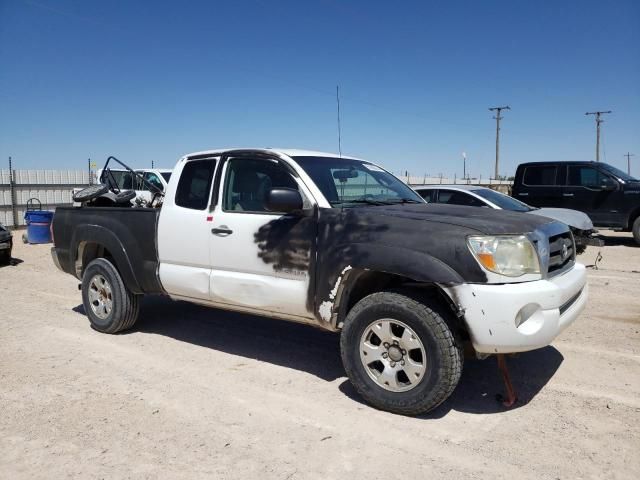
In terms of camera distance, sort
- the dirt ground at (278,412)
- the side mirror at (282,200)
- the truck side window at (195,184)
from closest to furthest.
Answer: the dirt ground at (278,412)
the side mirror at (282,200)
the truck side window at (195,184)

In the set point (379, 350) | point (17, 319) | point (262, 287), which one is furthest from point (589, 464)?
point (17, 319)

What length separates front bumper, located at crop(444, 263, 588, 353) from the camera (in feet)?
10.5

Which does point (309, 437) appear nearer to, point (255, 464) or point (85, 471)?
point (255, 464)

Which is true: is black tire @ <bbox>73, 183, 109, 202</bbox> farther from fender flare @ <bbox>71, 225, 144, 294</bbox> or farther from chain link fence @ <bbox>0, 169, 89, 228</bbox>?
chain link fence @ <bbox>0, 169, 89, 228</bbox>

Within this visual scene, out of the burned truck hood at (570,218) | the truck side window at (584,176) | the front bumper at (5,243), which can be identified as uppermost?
the truck side window at (584,176)

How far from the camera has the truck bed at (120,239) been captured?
16.8 feet

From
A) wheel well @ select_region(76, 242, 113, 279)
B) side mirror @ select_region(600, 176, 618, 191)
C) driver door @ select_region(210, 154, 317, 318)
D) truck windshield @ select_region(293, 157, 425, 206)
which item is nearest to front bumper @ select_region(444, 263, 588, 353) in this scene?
driver door @ select_region(210, 154, 317, 318)

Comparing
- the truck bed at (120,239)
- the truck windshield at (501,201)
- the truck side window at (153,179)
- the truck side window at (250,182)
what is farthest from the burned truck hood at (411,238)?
the truck side window at (153,179)

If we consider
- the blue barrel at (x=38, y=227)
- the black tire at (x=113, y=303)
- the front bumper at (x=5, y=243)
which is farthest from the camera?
the blue barrel at (x=38, y=227)

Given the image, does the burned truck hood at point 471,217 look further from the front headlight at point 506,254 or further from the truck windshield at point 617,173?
the truck windshield at point 617,173

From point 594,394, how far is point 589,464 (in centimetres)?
108

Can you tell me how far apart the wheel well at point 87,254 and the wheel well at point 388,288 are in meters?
3.25

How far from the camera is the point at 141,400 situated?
3850mm

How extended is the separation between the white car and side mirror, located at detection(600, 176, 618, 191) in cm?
308
